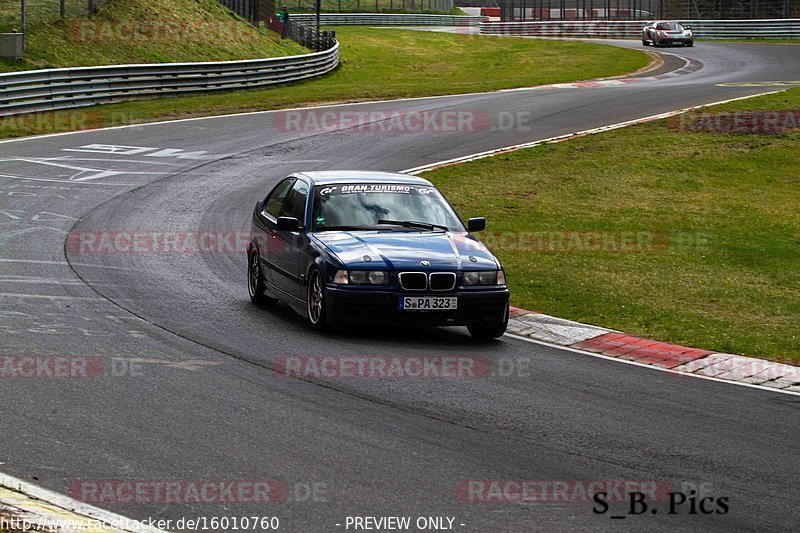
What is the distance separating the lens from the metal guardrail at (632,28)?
211ft

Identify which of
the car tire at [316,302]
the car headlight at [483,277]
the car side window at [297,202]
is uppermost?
the car side window at [297,202]

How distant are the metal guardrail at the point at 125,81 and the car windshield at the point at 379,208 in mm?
18351

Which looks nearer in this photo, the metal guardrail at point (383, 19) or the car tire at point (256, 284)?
the car tire at point (256, 284)

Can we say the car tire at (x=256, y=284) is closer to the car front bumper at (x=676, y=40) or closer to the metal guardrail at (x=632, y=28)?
the car front bumper at (x=676, y=40)

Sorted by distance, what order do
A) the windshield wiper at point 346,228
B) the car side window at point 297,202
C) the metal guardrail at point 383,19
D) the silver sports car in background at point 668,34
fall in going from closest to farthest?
the windshield wiper at point 346,228 < the car side window at point 297,202 < the silver sports car in background at point 668,34 < the metal guardrail at point 383,19

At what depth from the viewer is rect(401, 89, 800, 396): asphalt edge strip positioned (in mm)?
10359

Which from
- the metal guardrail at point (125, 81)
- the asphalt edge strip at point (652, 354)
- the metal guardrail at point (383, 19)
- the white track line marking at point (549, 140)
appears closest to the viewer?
the asphalt edge strip at point (652, 354)

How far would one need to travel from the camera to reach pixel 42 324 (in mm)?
11203

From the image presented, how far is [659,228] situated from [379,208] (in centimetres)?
743

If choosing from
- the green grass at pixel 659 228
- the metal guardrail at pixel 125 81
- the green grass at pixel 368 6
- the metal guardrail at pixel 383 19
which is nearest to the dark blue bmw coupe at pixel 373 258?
the green grass at pixel 659 228

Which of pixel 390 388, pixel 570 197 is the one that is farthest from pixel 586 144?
pixel 390 388

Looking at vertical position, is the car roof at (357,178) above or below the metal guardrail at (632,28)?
above

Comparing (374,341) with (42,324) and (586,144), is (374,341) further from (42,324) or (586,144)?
(586,144)

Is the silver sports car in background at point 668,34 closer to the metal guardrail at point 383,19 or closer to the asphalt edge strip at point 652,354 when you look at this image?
the metal guardrail at point 383,19
